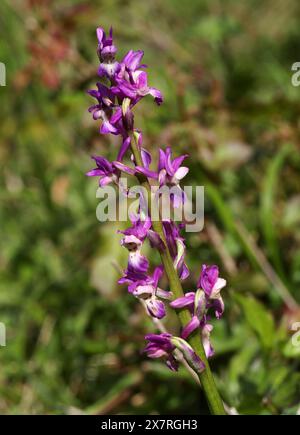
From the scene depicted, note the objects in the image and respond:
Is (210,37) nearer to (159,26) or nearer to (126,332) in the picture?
(159,26)

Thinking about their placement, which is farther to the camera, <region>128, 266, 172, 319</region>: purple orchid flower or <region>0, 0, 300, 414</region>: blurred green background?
<region>0, 0, 300, 414</region>: blurred green background

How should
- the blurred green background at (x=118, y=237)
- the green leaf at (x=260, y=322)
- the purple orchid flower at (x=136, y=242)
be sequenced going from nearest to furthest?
the purple orchid flower at (x=136, y=242)
the green leaf at (x=260, y=322)
the blurred green background at (x=118, y=237)

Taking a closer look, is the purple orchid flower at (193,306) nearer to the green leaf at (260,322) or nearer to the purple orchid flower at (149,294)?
the purple orchid flower at (149,294)

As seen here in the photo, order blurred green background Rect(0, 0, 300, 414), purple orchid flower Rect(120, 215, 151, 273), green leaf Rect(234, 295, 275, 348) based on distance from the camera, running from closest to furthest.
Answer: purple orchid flower Rect(120, 215, 151, 273) → green leaf Rect(234, 295, 275, 348) → blurred green background Rect(0, 0, 300, 414)

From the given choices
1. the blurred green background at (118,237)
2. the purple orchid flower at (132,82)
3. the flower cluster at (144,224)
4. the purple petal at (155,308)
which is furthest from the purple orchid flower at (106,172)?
the blurred green background at (118,237)

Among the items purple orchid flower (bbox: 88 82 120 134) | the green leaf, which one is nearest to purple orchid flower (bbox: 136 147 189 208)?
purple orchid flower (bbox: 88 82 120 134)

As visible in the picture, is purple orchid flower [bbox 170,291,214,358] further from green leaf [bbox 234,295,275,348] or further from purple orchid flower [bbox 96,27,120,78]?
green leaf [bbox 234,295,275,348]
